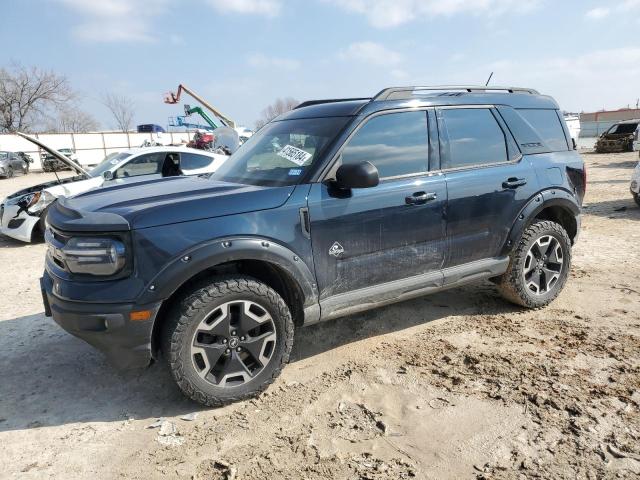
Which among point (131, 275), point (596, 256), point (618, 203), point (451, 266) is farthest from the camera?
point (618, 203)

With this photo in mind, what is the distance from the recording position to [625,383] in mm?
3117

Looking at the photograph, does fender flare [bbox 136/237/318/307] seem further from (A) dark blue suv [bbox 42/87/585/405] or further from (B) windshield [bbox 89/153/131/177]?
(B) windshield [bbox 89/153/131/177]

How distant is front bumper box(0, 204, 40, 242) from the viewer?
7.87 meters

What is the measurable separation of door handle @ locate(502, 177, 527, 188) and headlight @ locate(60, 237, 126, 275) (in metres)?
3.09

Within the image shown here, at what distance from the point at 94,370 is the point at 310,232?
2.04m

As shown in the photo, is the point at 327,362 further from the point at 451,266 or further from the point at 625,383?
the point at 625,383

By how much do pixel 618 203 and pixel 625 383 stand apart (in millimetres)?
8592

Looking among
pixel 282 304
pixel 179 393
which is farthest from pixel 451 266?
pixel 179 393

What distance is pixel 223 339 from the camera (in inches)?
117

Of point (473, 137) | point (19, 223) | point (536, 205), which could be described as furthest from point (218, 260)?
point (19, 223)

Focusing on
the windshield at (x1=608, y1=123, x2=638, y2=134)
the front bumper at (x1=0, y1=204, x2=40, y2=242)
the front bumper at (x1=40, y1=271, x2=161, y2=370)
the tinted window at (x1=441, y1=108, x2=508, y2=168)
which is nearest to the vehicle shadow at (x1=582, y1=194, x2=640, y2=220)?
the tinted window at (x1=441, y1=108, x2=508, y2=168)

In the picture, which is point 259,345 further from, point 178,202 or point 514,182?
point 514,182

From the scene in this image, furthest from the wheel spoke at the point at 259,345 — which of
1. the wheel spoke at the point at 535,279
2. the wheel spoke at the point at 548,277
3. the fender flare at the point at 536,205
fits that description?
the wheel spoke at the point at 548,277

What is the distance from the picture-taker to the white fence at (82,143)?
36.7m
